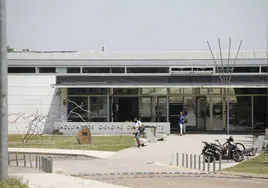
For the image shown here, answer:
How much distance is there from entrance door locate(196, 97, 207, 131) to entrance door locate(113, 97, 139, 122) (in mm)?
4624

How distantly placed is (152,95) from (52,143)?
38.6ft

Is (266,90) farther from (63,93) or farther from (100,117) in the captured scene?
(63,93)

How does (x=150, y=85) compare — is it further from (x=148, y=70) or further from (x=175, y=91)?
(x=175, y=91)

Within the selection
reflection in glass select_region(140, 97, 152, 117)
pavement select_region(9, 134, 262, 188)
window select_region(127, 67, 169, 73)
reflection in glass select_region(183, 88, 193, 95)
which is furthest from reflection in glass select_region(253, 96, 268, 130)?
pavement select_region(9, 134, 262, 188)

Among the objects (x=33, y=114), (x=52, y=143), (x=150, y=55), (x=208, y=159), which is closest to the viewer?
(x=208, y=159)

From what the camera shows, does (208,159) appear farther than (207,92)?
No

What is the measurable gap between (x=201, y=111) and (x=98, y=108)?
307 inches

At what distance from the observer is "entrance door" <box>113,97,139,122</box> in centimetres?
3909

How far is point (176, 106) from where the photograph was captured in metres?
39.0

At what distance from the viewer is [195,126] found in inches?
1549

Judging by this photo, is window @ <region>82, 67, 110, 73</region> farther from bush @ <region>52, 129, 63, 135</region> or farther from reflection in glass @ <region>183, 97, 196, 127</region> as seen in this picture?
reflection in glass @ <region>183, 97, 196, 127</region>

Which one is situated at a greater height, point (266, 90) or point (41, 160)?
point (266, 90)

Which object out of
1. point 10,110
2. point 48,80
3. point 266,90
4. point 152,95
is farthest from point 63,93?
point 266,90

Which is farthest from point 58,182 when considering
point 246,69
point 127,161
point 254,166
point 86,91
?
point 246,69
